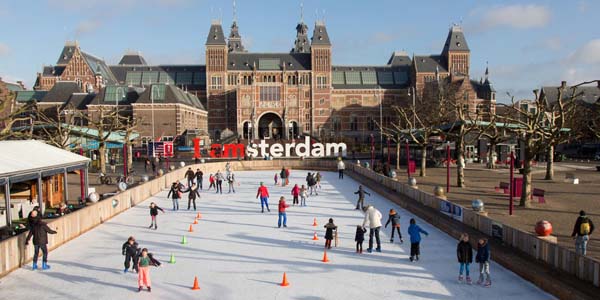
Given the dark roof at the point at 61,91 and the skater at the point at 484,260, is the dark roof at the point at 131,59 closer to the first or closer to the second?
the dark roof at the point at 61,91

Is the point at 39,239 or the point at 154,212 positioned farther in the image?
the point at 154,212

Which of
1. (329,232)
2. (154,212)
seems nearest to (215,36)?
(154,212)

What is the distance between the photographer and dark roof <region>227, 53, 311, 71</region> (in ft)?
299

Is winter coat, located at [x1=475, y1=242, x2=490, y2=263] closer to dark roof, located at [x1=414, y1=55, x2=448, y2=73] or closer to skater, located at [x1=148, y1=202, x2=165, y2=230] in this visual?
skater, located at [x1=148, y1=202, x2=165, y2=230]

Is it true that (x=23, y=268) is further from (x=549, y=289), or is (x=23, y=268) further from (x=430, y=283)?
(x=549, y=289)

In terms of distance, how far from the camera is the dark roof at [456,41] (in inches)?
3583

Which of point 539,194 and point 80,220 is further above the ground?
point 539,194

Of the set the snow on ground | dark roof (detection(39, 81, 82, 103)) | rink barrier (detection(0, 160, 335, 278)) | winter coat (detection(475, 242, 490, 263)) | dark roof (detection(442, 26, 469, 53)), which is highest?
dark roof (detection(442, 26, 469, 53))

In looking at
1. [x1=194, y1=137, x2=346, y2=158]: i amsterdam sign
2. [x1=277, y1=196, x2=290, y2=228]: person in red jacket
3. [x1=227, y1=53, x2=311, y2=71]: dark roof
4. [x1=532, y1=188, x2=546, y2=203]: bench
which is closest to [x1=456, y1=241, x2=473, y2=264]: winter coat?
[x1=277, y1=196, x2=290, y2=228]: person in red jacket

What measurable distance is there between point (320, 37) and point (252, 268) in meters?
81.8

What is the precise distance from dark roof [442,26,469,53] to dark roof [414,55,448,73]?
281 centimetres

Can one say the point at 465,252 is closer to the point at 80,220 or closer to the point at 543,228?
the point at 543,228

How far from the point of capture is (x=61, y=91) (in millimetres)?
80375

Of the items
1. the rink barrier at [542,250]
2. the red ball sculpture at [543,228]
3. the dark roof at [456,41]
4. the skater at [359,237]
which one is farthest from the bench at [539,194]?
the dark roof at [456,41]
